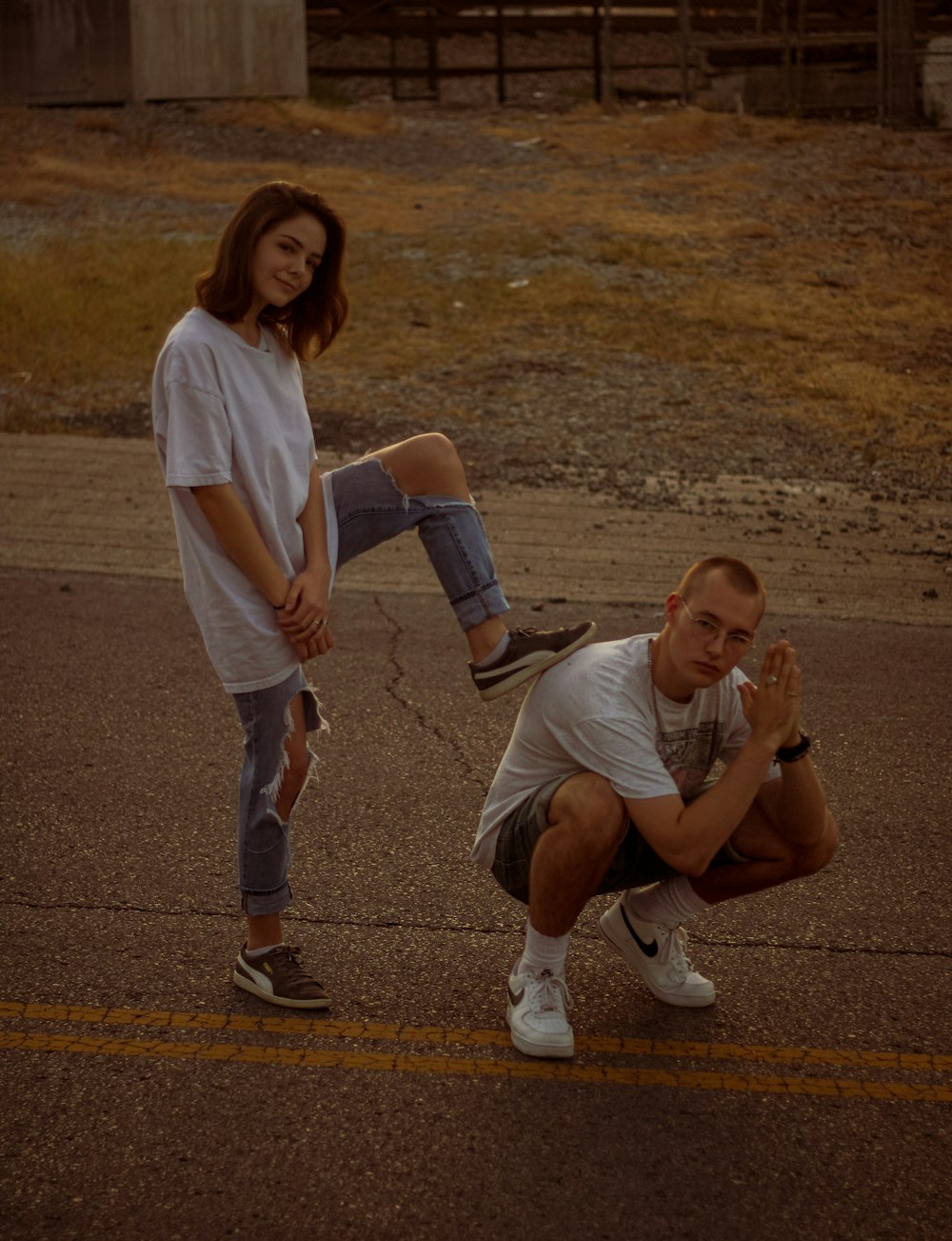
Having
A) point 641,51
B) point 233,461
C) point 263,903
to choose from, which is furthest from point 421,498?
point 641,51

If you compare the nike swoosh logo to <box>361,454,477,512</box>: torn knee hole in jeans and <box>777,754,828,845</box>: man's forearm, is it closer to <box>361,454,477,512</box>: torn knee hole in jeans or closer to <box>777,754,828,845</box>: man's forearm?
<box>777,754,828,845</box>: man's forearm

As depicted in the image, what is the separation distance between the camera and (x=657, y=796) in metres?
3.34

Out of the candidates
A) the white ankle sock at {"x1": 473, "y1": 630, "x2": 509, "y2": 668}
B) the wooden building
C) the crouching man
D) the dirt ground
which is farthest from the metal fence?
the crouching man

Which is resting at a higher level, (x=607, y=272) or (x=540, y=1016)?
(x=607, y=272)

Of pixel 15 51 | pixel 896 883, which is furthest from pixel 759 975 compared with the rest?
pixel 15 51

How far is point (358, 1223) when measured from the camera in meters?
2.86

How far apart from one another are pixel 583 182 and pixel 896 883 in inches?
611

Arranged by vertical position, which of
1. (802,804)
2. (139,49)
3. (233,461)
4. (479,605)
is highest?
(139,49)

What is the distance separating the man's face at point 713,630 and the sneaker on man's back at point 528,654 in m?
0.37

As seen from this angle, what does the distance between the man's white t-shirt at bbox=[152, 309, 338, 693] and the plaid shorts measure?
0.65 m

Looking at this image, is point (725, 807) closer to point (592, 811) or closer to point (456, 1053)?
point (592, 811)

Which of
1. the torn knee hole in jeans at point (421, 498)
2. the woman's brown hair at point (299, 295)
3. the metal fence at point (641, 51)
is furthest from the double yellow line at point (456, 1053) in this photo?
the metal fence at point (641, 51)

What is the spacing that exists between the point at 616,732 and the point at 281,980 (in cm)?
104

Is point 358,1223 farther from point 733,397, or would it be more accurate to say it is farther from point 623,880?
point 733,397
